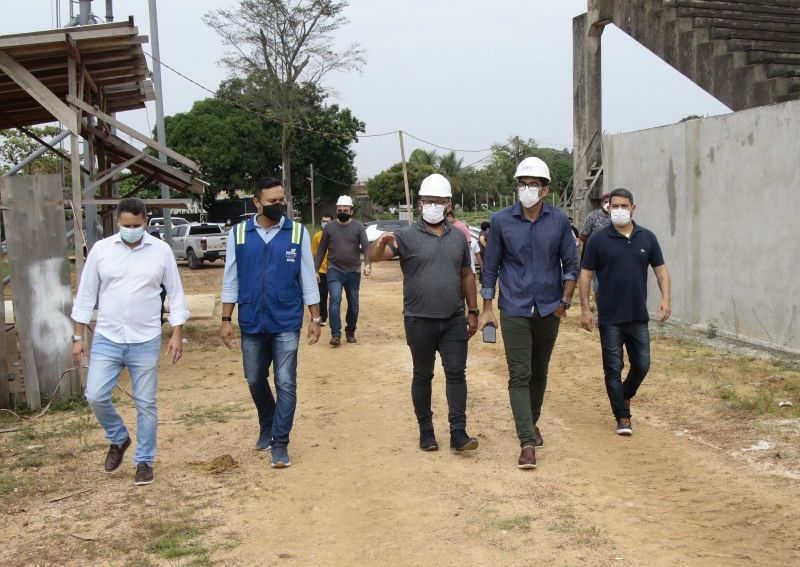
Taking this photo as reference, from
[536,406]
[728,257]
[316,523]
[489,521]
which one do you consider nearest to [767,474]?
[536,406]

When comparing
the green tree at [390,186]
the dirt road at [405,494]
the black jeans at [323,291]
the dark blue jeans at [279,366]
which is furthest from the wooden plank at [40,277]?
the green tree at [390,186]

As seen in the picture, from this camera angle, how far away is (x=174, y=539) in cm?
505

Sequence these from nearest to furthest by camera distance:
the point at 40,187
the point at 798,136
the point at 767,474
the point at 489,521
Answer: the point at 489,521, the point at 767,474, the point at 40,187, the point at 798,136

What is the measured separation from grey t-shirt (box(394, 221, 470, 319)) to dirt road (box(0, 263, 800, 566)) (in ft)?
3.62

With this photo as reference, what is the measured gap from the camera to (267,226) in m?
6.45

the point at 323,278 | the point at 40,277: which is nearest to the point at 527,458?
the point at 40,277

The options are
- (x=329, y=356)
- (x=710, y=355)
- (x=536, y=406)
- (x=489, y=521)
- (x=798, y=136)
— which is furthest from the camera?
(x=329, y=356)

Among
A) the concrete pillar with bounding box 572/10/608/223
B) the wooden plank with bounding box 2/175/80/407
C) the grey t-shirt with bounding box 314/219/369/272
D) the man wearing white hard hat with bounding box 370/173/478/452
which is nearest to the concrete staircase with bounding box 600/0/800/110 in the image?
the concrete pillar with bounding box 572/10/608/223

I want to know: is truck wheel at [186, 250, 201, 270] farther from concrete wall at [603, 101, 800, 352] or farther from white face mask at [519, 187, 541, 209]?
white face mask at [519, 187, 541, 209]

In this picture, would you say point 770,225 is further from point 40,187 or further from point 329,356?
point 40,187

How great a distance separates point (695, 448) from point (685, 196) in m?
5.97

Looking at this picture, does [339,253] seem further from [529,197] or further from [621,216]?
[529,197]

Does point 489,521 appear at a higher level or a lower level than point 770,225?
lower

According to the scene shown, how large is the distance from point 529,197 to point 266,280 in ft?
6.42
